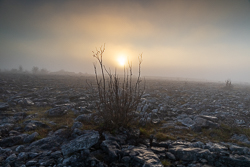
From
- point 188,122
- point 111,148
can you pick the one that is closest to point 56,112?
point 111,148

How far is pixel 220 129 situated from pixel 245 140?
0.73 m

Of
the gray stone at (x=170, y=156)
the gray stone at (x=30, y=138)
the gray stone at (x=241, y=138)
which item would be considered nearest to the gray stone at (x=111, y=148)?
the gray stone at (x=170, y=156)

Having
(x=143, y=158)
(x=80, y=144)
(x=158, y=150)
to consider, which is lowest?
(x=158, y=150)

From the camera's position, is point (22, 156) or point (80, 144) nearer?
point (22, 156)

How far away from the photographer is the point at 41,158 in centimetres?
269

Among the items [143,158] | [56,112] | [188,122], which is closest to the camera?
[143,158]

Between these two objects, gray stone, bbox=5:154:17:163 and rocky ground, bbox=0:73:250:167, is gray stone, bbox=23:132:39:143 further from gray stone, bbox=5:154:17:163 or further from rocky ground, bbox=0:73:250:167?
gray stone, bbox=5:154:17:163

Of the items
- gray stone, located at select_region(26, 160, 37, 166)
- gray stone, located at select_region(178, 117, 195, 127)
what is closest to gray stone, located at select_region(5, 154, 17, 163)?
gray stone, located at select_region(26, 160, 37, 166)

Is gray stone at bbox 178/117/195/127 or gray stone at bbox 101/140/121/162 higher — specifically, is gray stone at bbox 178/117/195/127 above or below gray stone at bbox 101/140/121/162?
→ below

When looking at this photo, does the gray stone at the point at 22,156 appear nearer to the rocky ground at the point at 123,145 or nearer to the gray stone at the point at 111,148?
the rocky ground at the point at 123,145

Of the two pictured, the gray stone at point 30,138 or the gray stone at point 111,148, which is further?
the gray stone at point 30,138

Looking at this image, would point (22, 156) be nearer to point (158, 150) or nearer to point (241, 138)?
point (158, 150)

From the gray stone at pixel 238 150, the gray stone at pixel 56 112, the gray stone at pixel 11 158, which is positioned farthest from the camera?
the gray stone at pixel 56 112

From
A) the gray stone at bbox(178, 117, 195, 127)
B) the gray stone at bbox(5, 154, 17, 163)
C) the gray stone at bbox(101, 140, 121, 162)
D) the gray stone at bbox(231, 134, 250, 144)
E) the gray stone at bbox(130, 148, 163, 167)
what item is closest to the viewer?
the gray stone at bbox(130, 148, 163, 167)
